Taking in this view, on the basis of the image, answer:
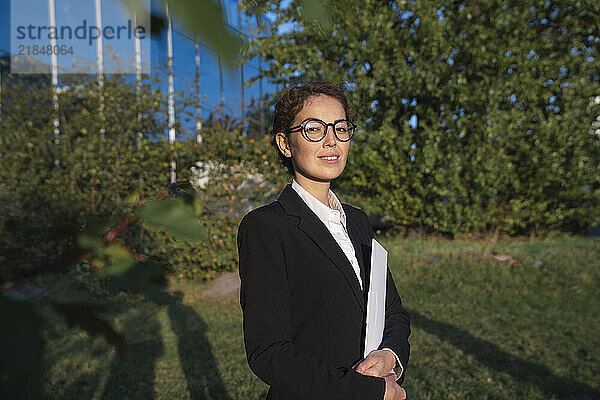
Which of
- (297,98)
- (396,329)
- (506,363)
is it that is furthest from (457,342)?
(297,98)

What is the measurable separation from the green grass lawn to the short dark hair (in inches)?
50.7

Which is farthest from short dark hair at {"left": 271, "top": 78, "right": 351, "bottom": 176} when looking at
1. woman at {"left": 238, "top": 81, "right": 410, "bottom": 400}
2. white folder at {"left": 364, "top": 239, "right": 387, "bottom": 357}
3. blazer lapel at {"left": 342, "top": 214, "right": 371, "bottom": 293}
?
white folder at {"left": 364, "top": 239, "right": 387, "bottom": 357}

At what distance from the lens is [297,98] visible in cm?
135

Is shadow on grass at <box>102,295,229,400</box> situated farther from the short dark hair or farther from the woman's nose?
the woman's nose

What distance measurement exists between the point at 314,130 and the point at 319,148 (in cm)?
5

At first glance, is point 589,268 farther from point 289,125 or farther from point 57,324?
point 57,324

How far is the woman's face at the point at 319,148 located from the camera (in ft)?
4.16

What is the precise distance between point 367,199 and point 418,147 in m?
1.37

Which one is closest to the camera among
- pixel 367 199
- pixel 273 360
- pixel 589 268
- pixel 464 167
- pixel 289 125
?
pixel 273 360

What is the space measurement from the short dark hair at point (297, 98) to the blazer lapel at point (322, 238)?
24 centimetres

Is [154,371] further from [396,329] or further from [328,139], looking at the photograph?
[328,139]

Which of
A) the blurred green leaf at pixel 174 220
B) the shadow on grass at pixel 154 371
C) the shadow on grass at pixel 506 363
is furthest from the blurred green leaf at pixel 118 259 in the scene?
the shadow on grass at pixel 506 363

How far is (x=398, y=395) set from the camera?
3.67 ft

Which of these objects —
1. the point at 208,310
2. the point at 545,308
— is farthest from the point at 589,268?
the point at 208,310
